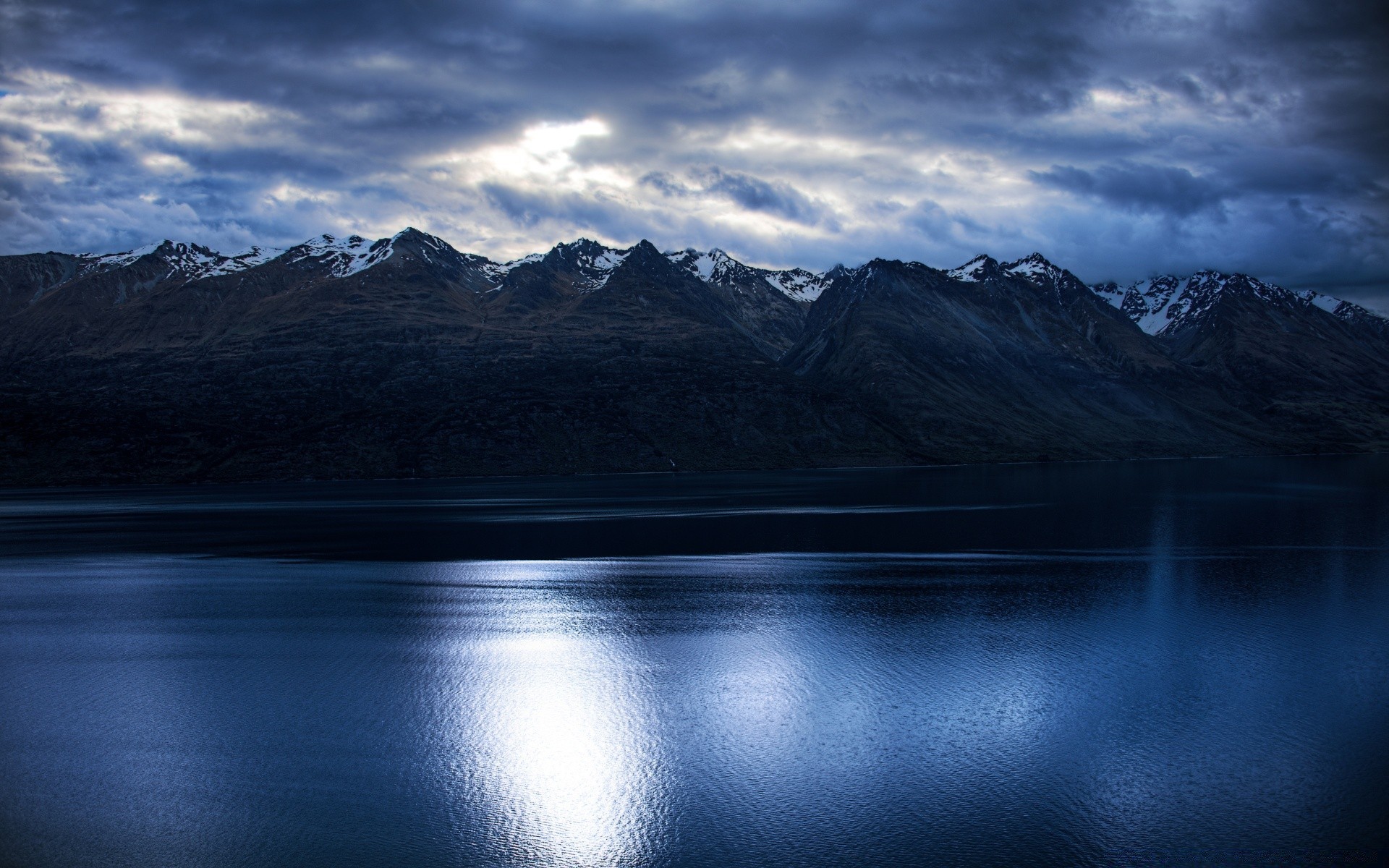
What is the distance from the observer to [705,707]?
124 ft

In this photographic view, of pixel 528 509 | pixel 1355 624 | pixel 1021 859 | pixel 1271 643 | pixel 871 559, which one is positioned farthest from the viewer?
pixel 528 509

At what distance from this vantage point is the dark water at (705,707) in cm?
2605

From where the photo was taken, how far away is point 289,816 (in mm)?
27672

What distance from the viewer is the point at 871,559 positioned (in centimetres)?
7712

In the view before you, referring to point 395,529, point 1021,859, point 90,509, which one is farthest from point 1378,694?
point 90,509

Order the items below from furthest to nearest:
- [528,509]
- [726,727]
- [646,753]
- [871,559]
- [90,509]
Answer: [90,509]
[528,509]
[871,559]
[726,727]
[646,753]

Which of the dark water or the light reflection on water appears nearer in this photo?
the light reflection on water

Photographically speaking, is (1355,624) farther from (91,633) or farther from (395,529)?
(395,529)

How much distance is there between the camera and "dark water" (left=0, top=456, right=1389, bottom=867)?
26.0m

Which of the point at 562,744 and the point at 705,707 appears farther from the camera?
the point at 705,707

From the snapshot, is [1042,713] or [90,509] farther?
[90,509]

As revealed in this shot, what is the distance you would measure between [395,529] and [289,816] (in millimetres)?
85849

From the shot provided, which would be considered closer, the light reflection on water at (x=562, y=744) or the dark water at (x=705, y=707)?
the light reflection on water at (x=562, y=744)

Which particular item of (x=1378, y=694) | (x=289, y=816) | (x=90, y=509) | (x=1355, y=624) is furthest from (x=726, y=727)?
(x=90, y=509)
